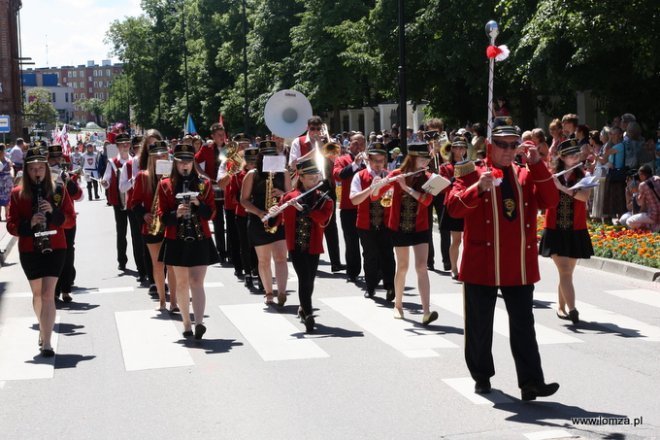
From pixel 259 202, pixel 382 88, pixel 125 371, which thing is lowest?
pixel 125 371

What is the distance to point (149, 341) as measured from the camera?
9.89 m

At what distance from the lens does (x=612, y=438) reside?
249 inches

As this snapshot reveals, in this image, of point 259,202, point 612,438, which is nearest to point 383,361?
point 612,438

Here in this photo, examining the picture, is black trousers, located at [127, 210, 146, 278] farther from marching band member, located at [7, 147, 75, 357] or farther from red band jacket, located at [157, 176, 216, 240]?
marching band member, located at [7, 147, 75, 357]

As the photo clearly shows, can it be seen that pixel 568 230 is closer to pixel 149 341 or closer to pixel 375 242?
pixel 375 242

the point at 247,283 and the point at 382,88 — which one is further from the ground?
the point at 382,88

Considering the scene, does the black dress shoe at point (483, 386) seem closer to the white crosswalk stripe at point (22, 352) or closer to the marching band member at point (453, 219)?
the white crosswalk stripe at point (22, 352)

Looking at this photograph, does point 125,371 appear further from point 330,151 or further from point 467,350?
point 330,151

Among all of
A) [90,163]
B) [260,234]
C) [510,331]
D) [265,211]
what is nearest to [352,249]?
[260,234]

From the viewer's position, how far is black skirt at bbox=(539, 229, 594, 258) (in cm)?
1031

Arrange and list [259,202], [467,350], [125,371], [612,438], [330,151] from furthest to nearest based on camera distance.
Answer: [330,151] → [259,202] → [125,371] → [467,350] → [612,438]

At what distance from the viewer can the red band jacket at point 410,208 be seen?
10422 millimetres

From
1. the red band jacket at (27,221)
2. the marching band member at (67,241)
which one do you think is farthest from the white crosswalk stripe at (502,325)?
the marching band member at (67,241)

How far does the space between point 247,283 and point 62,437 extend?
6815 mm
